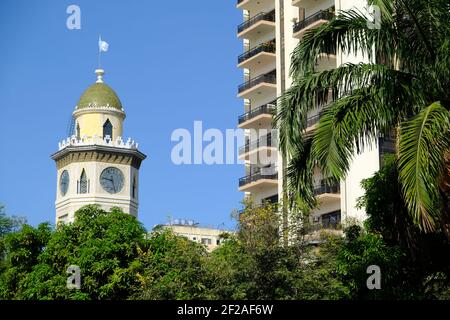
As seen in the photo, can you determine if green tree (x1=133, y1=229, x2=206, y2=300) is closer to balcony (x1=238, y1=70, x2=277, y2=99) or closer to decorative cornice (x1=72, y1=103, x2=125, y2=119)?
balcony (x1=238, y1=70, x2=277, y2=99)

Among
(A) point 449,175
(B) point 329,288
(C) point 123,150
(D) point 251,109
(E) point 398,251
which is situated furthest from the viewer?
(C) point 123,150

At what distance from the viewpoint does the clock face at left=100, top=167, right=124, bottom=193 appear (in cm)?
7981

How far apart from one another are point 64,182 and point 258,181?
22178mm

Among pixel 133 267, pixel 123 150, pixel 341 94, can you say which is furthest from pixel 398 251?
pixel 123 150

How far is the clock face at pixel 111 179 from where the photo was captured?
262 ft

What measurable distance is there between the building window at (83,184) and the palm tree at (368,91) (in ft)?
191

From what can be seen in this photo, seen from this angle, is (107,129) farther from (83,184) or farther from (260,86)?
(260,86)

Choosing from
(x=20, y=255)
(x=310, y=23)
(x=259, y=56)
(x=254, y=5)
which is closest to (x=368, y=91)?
(x=20, y=255)

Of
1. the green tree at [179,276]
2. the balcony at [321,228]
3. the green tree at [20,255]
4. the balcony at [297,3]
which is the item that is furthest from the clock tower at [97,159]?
the green tree at [179,276]

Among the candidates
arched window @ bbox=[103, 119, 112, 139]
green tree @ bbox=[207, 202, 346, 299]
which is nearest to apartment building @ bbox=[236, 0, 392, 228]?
arched window @ bbox=[103, 119, 112, 139]

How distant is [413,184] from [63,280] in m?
27.3

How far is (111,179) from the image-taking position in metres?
80.2

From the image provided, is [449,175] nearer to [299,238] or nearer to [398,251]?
[398,251]

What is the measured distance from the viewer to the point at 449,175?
19984 mm
